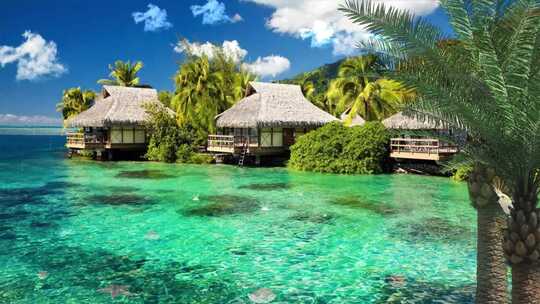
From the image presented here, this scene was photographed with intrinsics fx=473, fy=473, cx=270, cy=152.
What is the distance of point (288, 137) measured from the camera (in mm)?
31141

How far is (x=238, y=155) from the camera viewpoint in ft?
102

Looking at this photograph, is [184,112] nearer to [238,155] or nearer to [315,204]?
[238,155]

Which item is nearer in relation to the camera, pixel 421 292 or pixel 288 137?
pixel 421 292

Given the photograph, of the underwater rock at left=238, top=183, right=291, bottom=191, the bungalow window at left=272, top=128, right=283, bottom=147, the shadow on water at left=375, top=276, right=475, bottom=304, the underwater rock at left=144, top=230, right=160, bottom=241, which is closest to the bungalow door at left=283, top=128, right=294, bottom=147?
the bungalow window at left=272, top=128, right=283, bottom=147

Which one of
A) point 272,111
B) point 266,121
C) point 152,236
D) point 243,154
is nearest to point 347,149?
point 266,121

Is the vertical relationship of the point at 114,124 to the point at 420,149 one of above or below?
above

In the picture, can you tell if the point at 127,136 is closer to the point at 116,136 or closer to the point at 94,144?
the point at 116,136

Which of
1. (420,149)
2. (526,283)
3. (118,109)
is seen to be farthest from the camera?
(118,109)

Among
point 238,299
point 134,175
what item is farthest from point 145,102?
point 238,299

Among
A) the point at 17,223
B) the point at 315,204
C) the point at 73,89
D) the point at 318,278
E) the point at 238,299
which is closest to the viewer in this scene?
the point at 238,299

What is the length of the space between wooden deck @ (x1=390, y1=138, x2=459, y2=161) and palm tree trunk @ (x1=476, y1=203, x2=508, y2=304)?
17.5 m

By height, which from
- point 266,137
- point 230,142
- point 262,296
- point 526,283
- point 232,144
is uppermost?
point 266,137

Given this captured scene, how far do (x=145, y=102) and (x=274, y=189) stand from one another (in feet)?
64.5

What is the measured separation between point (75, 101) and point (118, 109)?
1599 cm
